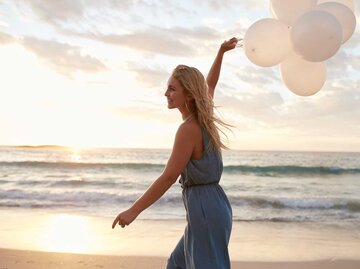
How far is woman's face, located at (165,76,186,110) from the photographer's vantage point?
2611 mm

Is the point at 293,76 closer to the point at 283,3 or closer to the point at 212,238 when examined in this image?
the point at 283,3

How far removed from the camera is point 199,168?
2609 millimetres

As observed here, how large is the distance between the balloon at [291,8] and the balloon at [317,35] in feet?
0.75

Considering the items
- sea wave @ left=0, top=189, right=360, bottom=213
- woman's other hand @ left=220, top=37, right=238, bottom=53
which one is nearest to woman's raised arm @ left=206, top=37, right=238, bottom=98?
woman's other hand @ left=220, top=37, right=238, bottom=53

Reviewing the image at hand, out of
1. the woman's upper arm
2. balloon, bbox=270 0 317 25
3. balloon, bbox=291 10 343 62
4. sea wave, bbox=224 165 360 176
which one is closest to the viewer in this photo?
the woman's upper arm

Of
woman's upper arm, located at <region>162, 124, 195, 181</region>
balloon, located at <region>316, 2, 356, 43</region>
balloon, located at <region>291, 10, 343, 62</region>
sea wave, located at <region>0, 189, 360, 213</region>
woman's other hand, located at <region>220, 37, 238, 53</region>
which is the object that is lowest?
sea wave, located at <region>0, 189, 360, 213</region>

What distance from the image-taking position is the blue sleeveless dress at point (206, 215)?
2596 mm

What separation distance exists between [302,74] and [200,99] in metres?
1.54

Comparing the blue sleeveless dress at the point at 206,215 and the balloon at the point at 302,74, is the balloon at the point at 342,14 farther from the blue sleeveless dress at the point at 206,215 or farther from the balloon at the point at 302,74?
the blue sleeveless dress at the point at 206,215

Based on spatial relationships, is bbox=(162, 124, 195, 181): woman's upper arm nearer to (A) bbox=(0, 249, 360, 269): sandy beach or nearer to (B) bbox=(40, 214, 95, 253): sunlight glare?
(A) bbox=(0, 249, 360, 269): sandy beach

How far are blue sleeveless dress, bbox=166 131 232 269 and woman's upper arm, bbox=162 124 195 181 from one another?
0.08 metres

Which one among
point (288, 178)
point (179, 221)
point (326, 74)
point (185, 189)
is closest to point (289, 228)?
point (179, 221)

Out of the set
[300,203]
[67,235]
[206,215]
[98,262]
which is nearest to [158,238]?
[67,235]

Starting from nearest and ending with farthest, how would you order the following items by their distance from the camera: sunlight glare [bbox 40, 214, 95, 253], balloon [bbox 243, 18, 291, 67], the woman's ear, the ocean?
the woman's ear
balloon [bbox 243, 18, 291, 67]
sunlight glare [bbox 40, 214, 95, 253]
the ocean
